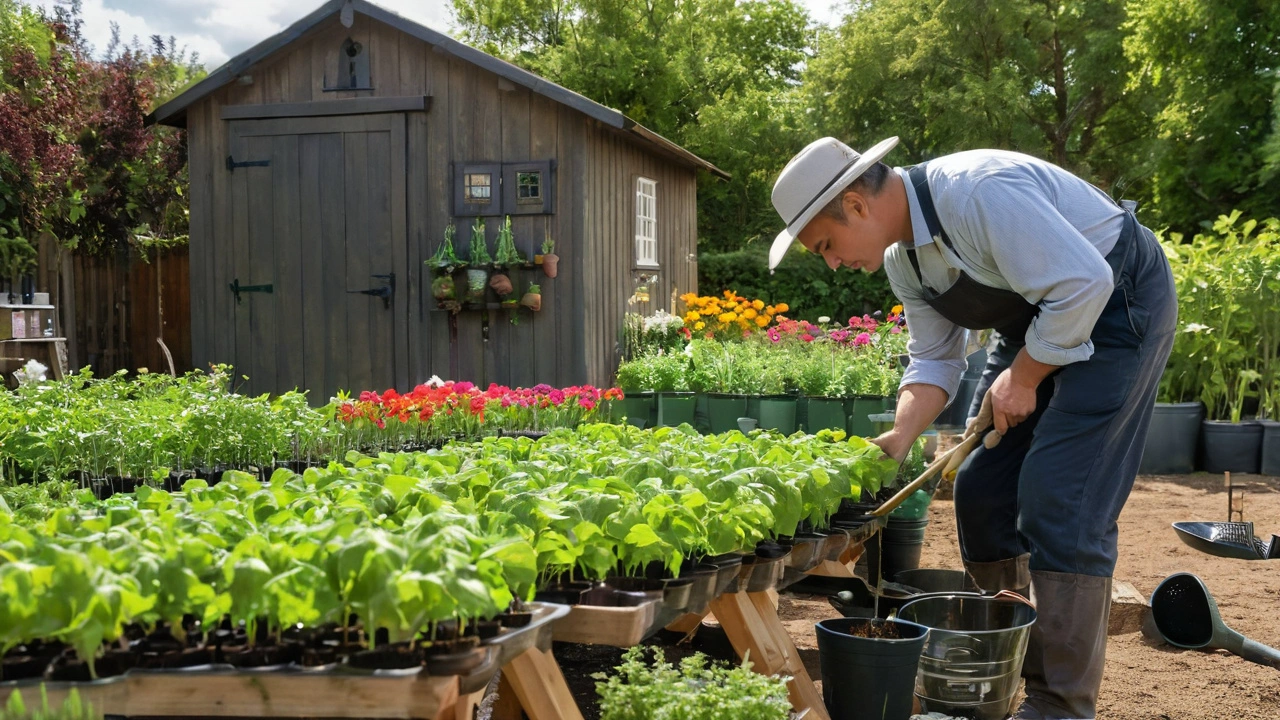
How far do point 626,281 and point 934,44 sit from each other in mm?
12354

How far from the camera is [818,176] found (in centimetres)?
299

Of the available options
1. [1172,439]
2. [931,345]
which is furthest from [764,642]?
[1172,439]

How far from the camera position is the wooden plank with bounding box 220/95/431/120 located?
915cm

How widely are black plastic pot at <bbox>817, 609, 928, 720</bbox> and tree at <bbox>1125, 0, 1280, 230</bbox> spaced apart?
1497 cm

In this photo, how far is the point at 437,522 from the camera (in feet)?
6.43

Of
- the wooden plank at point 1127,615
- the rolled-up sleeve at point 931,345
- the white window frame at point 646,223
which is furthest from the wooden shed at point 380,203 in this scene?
the rolled-up sleeve at point 931,345

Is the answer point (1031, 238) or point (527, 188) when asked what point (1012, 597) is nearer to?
point (1031, 238)

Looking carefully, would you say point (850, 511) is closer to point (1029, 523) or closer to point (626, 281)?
point (1029, 523)

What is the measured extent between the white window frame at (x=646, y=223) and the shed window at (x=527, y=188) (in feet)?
5.67

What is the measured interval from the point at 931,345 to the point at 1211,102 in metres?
15.3

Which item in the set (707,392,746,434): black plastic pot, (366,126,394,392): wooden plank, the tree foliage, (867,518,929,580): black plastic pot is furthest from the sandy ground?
the tree foliage

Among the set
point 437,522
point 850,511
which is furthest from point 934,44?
point 437,522

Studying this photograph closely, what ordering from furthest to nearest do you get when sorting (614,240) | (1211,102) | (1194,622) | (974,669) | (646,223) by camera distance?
(1211,102)
(646,223)
(614,240)
(1194,622)
(974,669)

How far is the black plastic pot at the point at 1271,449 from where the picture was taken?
8.37 meters
